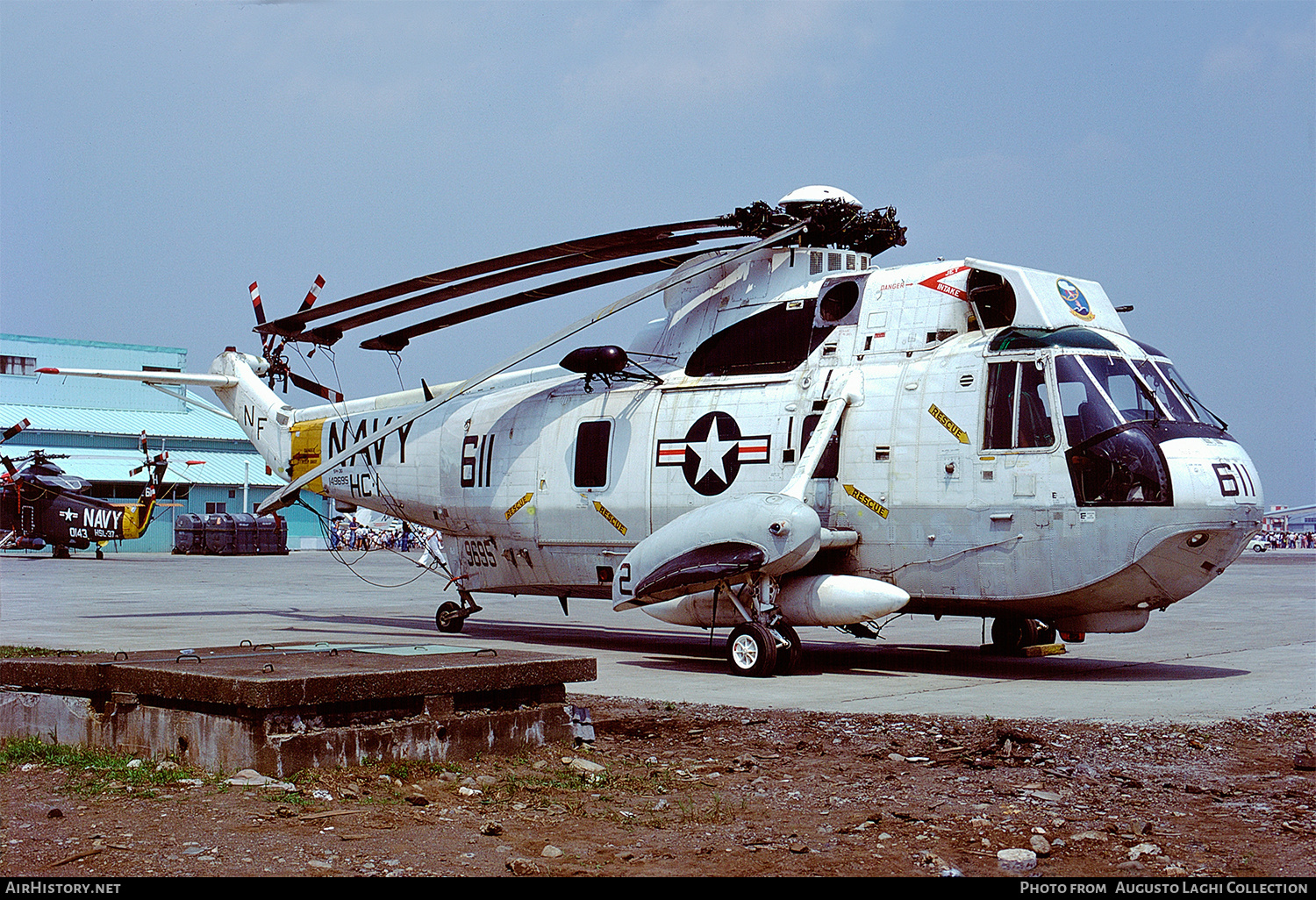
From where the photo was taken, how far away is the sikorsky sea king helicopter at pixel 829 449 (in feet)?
39.7

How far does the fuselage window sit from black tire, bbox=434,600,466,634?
5694 millimetres

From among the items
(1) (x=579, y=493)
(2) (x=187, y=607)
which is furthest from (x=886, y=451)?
(2) (x=187, y=607)

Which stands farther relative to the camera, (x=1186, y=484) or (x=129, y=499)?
(x=129, y=499)

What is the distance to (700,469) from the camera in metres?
14.5

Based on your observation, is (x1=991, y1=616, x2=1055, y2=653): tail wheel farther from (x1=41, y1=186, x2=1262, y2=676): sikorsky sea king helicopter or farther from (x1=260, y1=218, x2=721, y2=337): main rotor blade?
(x1=260, y1=218, x2=721, y2=337): main rotor blade

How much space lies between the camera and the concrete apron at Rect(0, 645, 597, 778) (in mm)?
6871

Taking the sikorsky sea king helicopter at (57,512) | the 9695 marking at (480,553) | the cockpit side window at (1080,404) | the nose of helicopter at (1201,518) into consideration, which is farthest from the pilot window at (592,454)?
the sikorsky sea king helicopter at (57,512)

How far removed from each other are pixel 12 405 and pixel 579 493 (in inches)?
2183

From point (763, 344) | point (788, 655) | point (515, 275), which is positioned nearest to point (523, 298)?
point (515, 275)

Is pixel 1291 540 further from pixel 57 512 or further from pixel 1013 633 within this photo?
pixel 1013 633

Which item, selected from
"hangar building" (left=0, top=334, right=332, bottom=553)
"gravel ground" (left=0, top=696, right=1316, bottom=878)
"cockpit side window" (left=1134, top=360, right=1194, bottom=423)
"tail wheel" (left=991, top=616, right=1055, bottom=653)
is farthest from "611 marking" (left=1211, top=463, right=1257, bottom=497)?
"hangar building" (left=0, top=334, right=332, bottom=553)
